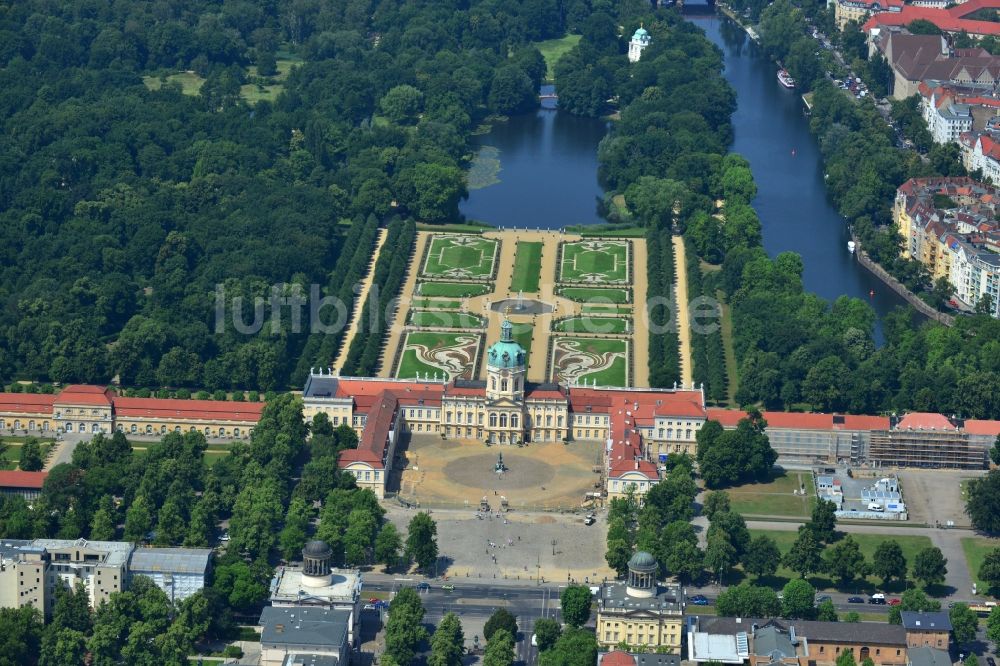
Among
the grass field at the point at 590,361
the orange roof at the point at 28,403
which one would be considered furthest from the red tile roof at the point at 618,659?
the orange roof at the point at 28,403

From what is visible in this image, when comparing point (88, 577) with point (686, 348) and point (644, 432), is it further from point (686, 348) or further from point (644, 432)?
point (686, 348)

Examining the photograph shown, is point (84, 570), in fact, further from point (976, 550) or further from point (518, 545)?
point (976, 550)

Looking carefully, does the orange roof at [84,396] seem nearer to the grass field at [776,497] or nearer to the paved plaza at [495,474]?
the paved plaza at [495,474]

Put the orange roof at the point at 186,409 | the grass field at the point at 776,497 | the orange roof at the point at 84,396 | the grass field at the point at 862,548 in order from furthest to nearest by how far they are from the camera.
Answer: the orange roof at the point at 84,396, the orange roof at the point at 186,409, the grass field at the point at 776,497, the grass field at the point at 862,548

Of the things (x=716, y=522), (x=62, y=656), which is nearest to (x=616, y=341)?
(x=716, y=522)

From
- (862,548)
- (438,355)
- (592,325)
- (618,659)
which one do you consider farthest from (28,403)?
(862,548)

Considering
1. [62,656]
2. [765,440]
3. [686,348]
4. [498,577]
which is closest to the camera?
[62,656]

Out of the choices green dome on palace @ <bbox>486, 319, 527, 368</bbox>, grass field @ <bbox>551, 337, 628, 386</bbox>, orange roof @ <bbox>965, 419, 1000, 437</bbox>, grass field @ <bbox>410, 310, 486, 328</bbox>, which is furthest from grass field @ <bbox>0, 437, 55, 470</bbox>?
orange roof @ <bbox>965, 419, 1000, 437</bbox>
